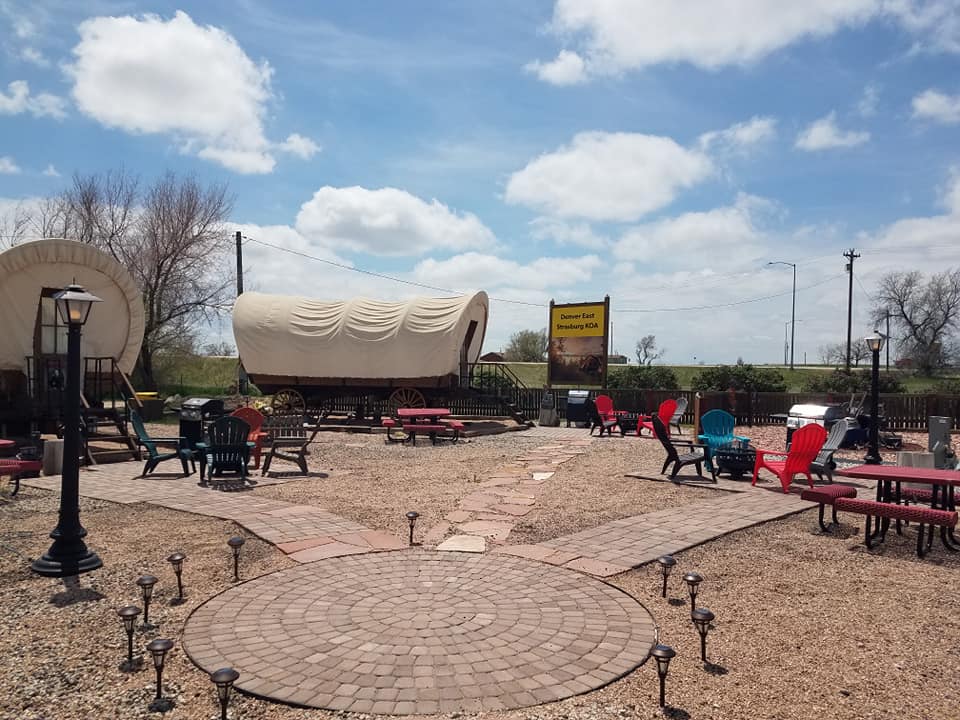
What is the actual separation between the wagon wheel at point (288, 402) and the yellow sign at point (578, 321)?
8539 millimetres

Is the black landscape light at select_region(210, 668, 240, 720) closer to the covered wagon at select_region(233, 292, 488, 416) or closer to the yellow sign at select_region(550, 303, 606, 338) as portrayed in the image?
the covered wagon at select_region(233, 292, 488, 416)

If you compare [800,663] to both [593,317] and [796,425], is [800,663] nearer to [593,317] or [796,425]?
[796,425]

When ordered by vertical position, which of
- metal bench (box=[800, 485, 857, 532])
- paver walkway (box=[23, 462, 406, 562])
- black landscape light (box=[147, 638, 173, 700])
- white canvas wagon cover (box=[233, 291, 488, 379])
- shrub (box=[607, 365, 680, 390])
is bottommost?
paver walkway (box=[23, 462, 406, 562])

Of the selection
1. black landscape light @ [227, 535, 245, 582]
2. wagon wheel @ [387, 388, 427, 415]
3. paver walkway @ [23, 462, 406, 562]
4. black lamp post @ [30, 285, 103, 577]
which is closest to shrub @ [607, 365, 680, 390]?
wagon wheel @ [387, 388, 427, 415]

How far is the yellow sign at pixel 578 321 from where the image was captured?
70.3 ft

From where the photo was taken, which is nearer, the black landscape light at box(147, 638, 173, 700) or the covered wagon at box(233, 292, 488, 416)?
the black landscape light at box(147, 638, 173, 700)

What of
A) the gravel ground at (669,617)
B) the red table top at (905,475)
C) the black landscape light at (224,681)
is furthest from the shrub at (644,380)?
the black landscape light at (224,681)

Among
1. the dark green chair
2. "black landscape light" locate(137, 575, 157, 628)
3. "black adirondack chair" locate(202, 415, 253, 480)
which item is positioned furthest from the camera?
the dark green chair

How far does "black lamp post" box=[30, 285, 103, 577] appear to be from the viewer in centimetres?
512

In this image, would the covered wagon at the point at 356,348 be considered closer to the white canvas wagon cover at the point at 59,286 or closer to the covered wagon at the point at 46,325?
the white canvas wagon cover at the point at 59,286

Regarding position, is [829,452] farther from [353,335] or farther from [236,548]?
[353,335]

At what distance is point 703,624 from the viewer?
11.6 ft

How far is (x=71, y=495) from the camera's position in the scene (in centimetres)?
530

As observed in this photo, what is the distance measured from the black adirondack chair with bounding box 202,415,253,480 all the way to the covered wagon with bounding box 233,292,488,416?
8.57m
